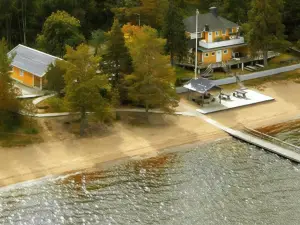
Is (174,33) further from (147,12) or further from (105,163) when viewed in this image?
(105,163)

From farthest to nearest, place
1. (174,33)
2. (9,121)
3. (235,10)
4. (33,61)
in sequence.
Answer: (235,10), (174,33), (33,61), (9,121)

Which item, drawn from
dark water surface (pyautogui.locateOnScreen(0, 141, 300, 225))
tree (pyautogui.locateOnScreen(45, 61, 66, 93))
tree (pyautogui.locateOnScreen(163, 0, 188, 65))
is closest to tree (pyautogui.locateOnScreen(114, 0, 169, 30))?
tree (pyautogui.locateOnScreen(163, 0, 188, 65))

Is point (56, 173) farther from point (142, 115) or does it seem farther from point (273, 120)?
point (273, 120)

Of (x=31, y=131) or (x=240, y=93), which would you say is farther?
(x=240, y=93)

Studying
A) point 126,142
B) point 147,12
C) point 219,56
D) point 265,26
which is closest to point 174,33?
point 219,56

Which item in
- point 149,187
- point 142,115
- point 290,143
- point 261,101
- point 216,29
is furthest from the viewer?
point 216,29

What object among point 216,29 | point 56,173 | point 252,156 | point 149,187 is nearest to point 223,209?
point 149,187
